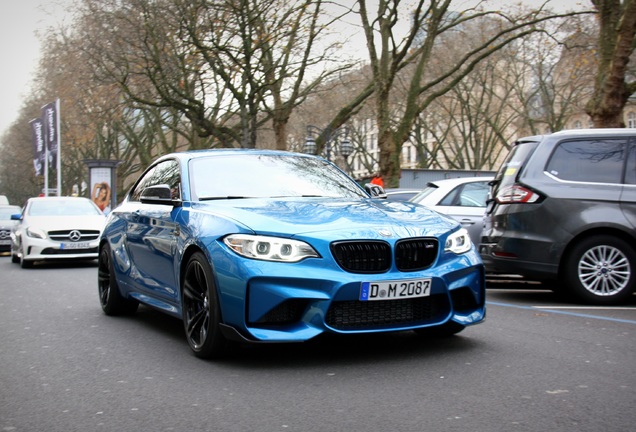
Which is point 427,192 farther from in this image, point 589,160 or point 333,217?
point 333,217

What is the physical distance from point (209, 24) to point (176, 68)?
479 cm

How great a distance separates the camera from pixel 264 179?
22.3ft

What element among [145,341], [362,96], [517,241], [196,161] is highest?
[362,96]

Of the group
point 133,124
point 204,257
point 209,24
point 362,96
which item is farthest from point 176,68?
point 204,257

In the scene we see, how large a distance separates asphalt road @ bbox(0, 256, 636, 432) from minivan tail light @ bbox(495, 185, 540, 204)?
1656 millimetres

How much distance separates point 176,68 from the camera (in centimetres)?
2928

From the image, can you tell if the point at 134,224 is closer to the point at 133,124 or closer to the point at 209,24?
the point at 209,24

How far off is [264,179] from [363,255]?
1.64 m

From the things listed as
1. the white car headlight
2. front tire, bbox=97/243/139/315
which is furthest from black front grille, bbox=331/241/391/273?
the white car headlight

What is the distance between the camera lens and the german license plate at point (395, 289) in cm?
533

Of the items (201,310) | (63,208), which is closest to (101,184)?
(63,208)

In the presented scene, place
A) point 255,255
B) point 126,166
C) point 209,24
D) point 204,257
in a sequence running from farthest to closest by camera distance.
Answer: point 126,166
point 209,24
point 204,257
point 255,255

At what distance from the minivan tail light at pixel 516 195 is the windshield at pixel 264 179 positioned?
2.55 metres

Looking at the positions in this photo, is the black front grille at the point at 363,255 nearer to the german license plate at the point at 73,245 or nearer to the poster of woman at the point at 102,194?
the german license plate at the point at 73,245
